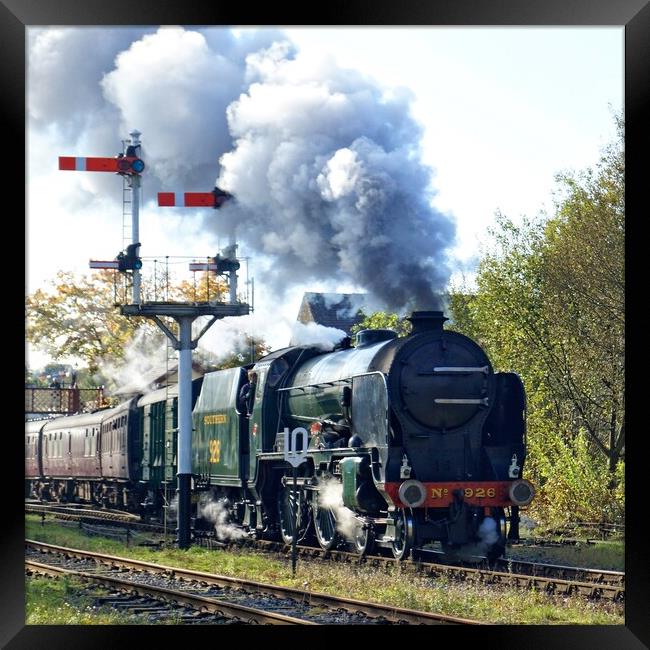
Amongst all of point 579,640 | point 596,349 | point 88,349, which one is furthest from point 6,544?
point 88,349

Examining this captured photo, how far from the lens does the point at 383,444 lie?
13906 mm

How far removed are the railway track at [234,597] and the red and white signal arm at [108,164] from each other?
18.9 feet

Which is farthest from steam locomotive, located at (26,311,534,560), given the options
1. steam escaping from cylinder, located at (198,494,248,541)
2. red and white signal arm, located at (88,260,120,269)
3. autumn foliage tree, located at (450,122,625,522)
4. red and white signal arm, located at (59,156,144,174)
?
autumn foliage tree, located at (450,122,625,522)

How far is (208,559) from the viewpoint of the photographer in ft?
55.1

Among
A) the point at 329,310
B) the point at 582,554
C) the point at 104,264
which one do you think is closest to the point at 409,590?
the point at 582,554

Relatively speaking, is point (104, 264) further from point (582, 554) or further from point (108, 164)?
point (582, 554)

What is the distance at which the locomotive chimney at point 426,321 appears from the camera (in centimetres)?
1448

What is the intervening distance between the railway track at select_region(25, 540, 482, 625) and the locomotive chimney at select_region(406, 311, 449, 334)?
12.5 ft

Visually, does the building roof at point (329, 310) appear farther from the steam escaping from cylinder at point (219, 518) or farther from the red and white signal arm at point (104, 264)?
the red and white signal arm at point (104, 264)

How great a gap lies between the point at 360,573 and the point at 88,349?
25586 millimetres

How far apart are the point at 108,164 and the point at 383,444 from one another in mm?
6776

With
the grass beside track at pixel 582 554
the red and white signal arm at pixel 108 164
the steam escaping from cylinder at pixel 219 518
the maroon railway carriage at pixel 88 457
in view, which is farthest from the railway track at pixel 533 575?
the maroon railway carriage at pixel 88 457

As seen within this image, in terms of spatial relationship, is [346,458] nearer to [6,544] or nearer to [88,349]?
[6,544]

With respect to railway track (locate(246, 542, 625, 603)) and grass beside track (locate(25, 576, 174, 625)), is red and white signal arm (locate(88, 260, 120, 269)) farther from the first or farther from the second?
railway track (locate(246, 542, 625, 603))
